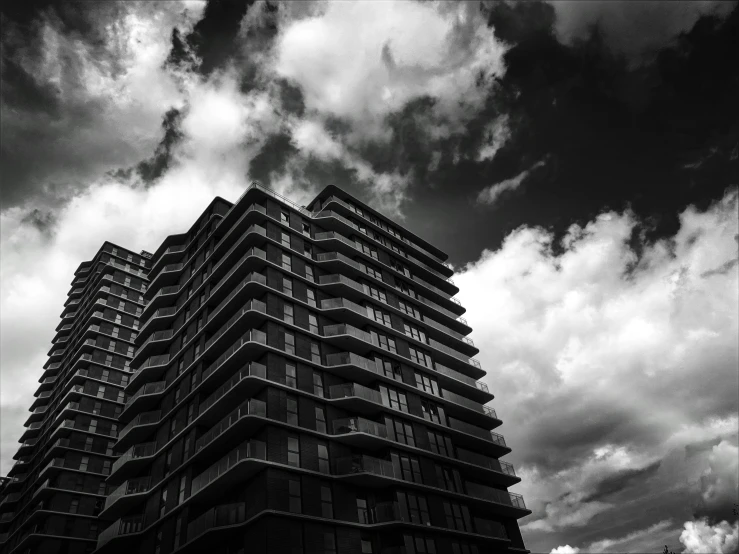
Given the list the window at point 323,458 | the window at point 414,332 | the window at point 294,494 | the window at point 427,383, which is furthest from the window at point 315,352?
the window at point 414,332

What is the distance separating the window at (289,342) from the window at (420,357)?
13.2 metres

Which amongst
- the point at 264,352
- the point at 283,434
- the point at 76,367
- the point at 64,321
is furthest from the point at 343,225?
the point at 64,321

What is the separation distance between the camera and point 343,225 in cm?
5319

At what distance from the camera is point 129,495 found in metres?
40.0

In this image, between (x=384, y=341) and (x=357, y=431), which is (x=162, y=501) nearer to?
(x=357, y=431)

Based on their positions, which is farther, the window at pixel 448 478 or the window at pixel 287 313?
the window at pixel 287 313

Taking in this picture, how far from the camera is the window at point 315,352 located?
40.9 meters

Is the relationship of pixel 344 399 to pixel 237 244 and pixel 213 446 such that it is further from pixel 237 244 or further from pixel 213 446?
pixel 237 244

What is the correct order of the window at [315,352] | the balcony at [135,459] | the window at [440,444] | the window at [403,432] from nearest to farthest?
the window at [315,352] → the window at [403,432] → the balcony at [135,459] → the window at [440,444]

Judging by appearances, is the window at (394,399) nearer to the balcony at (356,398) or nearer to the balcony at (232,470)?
the balcony at (356,398)

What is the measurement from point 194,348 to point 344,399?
47.0 ft

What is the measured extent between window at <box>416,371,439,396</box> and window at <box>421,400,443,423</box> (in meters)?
1.29

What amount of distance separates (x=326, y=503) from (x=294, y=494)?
2.47 metres

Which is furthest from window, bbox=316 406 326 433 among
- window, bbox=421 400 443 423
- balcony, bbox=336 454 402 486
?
window, bbox=421 400 443 423
